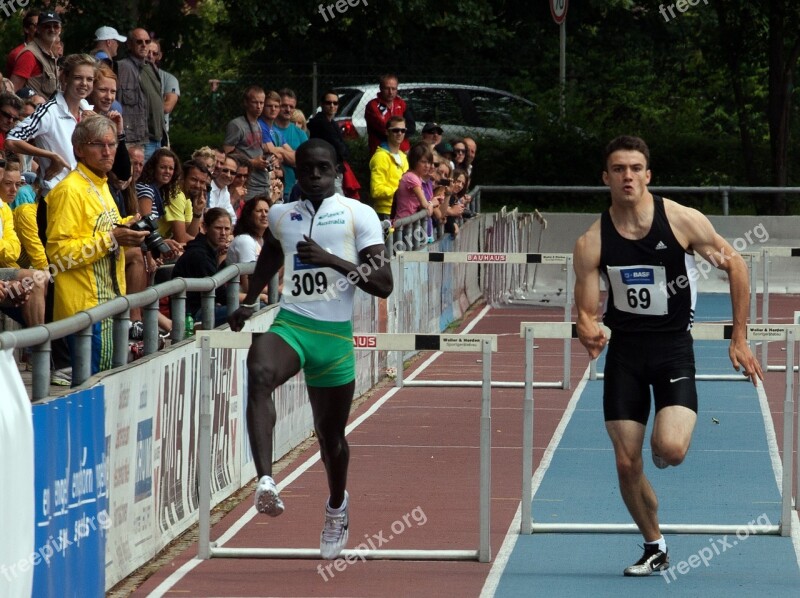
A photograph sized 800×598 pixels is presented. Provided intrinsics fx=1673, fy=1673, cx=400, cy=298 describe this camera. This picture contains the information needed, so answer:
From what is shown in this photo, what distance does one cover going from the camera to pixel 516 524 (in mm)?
9984

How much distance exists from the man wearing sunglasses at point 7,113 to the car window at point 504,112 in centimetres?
1714

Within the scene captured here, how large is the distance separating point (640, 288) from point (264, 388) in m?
1.92

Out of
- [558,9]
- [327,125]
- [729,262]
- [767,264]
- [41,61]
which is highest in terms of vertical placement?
[558,9]

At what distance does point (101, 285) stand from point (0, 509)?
12.5 feet

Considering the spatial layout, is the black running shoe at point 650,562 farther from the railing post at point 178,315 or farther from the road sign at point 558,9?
the road sign at point 558,9

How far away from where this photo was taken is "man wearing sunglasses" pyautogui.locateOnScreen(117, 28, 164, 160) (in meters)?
15.8

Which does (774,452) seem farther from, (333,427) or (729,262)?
(333,427)

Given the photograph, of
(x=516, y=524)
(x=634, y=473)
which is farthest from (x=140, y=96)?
(x=634, y=473)

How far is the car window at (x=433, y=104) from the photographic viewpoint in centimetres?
2753

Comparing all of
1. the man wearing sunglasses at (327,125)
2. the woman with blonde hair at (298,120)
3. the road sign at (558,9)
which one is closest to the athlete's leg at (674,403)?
the woman with blonde hair at (298,120)

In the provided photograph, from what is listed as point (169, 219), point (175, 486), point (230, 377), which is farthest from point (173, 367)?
point (169, 219)

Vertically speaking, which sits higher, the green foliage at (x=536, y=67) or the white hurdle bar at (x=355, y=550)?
the green foliage at (x=536, y=67)

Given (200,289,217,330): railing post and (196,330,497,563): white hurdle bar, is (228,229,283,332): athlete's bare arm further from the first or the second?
(200,289,217,330): railing post

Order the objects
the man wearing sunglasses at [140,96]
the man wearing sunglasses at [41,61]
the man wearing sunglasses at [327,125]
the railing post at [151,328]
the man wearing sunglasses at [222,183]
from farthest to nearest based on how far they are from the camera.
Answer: the man wearing sunglasses at [327,125], the man wearing sunglasses at [140,96], the man wearing sunglasses at [222,183], the man wearing sunglasses at [41,61], the railing post at [151,328]
